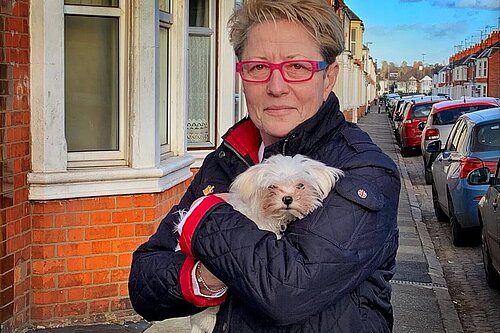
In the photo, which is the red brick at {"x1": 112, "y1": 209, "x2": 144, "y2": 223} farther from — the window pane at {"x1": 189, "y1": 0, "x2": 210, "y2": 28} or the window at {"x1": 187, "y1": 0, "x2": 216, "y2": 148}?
the window pane at {"x1": 189, "y1": 0, "x2": 210, "y2": 28}

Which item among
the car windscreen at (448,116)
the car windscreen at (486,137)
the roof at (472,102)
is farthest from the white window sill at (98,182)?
the car windscreen at (448,116)

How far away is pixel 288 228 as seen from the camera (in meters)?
2.21

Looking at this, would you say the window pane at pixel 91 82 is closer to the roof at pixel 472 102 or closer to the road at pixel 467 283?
the road at pixel 467 283

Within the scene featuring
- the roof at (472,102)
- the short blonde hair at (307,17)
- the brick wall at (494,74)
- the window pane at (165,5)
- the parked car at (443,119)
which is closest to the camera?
the short blonde hair at (307,17)

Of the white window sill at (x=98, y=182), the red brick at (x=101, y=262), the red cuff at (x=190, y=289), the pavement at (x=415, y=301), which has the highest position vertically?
the red cuff at (x=190, y=289)

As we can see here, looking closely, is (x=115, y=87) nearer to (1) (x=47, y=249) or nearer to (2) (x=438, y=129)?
(1) (x=47, y=249)

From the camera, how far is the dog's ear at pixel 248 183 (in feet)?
7.72

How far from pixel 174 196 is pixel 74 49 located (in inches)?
65.0

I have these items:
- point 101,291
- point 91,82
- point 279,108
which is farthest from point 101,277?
point 279,108

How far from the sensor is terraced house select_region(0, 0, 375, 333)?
560 centimetres

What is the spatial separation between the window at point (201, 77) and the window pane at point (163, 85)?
1.09 metres

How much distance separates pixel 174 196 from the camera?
7.16 meters

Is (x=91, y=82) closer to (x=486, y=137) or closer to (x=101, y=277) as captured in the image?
(x=101, y=277)

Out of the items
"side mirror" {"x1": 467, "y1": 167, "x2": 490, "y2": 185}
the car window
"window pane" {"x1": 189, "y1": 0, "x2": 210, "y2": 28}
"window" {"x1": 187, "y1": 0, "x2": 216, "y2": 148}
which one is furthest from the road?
"window pane" {"x1": 189, "y1": 0, "x2": 210, "y2": 28}
